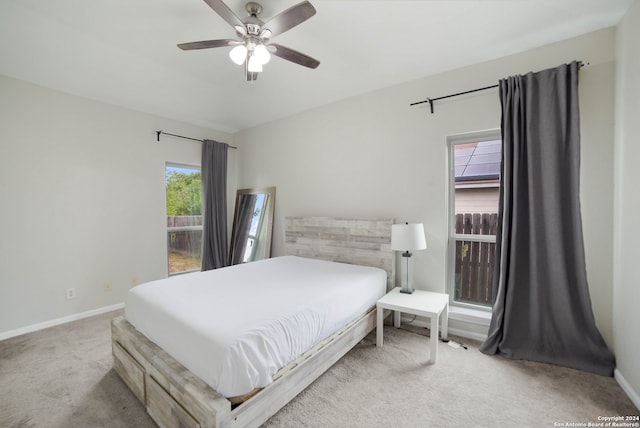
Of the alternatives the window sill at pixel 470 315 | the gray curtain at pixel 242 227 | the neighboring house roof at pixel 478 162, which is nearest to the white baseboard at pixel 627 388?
the window sill at pixel 470 315

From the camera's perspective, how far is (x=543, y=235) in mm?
2152

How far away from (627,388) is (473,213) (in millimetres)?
1576

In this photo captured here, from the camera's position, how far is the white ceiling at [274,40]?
187cm

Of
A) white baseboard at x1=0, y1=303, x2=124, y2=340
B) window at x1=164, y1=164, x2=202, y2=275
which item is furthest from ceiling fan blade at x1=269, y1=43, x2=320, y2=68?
white baseboard at x1=0, y1=303, x2=124, y2=340

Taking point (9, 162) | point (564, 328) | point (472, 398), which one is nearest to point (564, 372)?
point (564, 328)

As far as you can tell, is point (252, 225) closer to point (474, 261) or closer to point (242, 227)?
point (242, 227)

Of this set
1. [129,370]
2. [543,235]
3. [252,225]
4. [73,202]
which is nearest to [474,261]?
[543,235]

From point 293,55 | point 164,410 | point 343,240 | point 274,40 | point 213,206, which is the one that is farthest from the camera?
point 213,206

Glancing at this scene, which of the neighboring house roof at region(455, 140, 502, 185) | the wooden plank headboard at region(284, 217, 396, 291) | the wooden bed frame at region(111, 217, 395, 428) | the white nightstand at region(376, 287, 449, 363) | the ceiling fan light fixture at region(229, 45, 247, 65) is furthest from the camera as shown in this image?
the wooden plank headboard at region(284, 217, 396, 291)

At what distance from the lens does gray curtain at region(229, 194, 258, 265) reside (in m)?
4.45

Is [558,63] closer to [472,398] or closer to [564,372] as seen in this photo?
[564,372]

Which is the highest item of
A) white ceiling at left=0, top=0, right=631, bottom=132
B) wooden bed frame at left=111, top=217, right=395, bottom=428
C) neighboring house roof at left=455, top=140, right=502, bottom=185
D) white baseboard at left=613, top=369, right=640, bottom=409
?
white ceiling at left=0, top=0, right=631, bottom=132

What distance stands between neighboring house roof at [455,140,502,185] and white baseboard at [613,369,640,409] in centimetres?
167

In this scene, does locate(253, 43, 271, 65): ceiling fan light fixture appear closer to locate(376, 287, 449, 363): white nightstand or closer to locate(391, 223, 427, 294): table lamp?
locate(391, 223, 427, 294): table lamp
